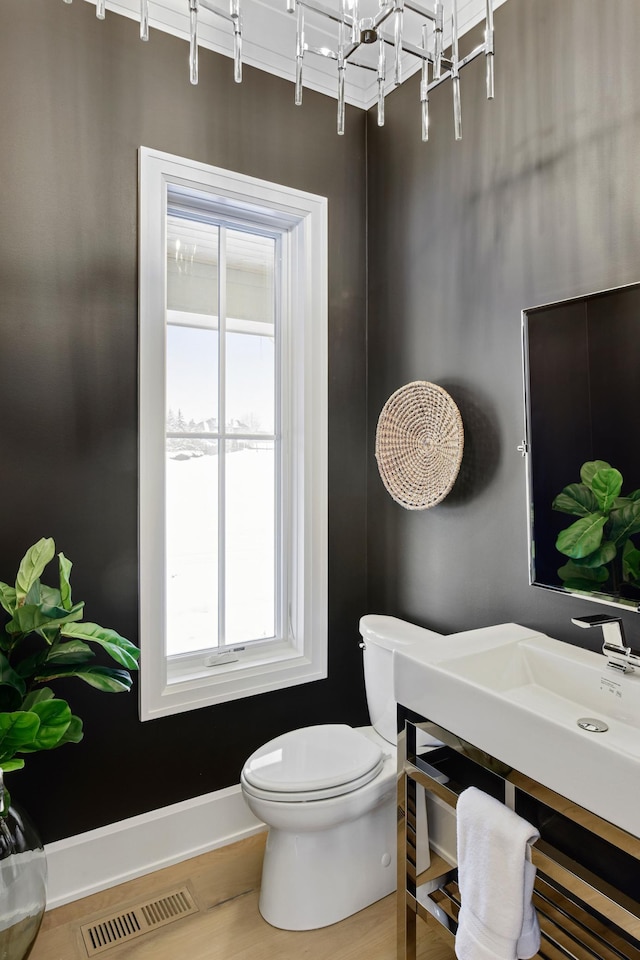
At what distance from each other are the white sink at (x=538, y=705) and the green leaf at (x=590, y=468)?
443 mm

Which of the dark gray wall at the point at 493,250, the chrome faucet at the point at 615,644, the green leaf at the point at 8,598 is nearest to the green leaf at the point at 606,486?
the dark gray wall at the point at 493,250

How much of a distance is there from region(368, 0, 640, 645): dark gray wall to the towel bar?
49 cm

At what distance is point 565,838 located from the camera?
1.59 metres

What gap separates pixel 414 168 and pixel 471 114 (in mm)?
289

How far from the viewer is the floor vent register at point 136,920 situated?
5.40 feet

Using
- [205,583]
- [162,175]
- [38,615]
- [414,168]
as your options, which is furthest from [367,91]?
[38,615]

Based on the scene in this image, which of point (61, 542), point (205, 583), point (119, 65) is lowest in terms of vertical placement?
point (205, 583)

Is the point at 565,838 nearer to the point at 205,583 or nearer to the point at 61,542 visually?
the point at 205,583

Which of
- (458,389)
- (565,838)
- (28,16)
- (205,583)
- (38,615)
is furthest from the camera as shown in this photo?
(205,583)

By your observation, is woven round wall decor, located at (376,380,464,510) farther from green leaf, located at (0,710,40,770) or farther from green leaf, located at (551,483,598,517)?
green leaf, located at (0,710,40,770)

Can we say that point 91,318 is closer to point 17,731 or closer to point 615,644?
point 17,731

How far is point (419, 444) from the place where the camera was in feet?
6.68

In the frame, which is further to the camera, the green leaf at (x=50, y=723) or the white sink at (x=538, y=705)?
the green leaf at (x=50, y=723)

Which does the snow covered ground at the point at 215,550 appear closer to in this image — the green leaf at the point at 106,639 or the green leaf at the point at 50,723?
the green leaf at the point at 106,639
